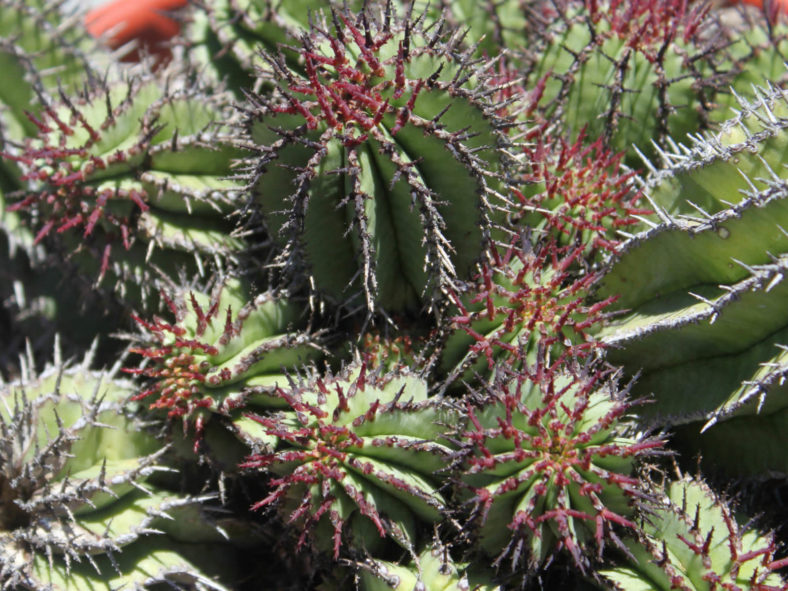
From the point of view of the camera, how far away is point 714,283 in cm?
199

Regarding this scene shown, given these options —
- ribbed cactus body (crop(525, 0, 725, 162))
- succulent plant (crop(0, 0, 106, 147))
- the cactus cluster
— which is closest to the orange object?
succulent plant (crop(0, 0, 106, 147))

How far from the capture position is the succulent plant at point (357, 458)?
1.79 meters

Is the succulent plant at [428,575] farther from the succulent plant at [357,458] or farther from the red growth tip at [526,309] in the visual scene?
the red growth tip at [526,309]

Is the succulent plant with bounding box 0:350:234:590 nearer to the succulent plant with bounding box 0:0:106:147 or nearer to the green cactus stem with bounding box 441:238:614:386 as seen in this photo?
the green cactus stem with bounding box 441:238:614:386

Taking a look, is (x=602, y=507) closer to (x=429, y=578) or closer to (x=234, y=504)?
(x=429, y=578)

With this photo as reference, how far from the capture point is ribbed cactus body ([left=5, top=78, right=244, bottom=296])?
2291 mm

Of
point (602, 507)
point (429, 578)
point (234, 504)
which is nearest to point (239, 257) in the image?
point (234, 504)

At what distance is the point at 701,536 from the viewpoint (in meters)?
1.82

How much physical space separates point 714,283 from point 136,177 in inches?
63.9

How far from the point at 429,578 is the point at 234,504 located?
A: 0.79m

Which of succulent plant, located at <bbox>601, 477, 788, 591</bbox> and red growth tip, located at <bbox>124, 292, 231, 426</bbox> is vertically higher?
red growth tip, located at <bbox>124, 292, 231, 426</bbox>

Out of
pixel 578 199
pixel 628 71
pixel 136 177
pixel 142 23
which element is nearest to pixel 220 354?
pixel 136 177

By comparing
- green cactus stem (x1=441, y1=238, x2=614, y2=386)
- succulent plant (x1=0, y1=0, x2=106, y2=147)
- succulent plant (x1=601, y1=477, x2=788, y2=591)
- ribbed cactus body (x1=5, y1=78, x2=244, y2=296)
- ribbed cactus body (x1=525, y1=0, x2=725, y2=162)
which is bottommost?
succulent plant (x1=601, y1=477, x2=788, y2=591)

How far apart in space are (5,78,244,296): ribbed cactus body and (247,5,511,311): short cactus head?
37 centimetres
